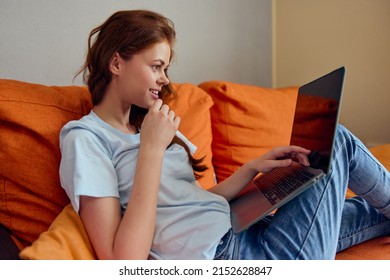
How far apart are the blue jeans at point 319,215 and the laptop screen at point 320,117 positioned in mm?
71

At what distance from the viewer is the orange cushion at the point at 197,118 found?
1.32 metres

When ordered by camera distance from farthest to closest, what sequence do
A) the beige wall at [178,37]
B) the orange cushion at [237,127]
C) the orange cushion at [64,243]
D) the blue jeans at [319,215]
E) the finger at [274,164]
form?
1. the orange cushion at [237,127]
2. the beige wall at [178,37]
3. the finger at [274,164]
4. the blue jeans at [319,215]
5. the orange cushion at [64,243]

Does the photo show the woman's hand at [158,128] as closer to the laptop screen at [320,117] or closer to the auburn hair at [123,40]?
the auburn hair at [123,40]

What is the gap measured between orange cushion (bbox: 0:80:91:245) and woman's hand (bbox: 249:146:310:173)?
448mm

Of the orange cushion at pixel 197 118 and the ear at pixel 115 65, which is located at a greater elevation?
the ear at pixel 115 65

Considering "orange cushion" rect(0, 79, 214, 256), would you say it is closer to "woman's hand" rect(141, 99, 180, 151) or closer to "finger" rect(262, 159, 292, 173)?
"woman's hand" rect(141, 99, 180, 151)

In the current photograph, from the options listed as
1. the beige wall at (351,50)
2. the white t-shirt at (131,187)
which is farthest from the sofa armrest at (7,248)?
the beige wall at (351,50)

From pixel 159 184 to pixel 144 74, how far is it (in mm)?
253

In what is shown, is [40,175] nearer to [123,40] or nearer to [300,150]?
[123,40]

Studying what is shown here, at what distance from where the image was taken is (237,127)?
4.87 ft

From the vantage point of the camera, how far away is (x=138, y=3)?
5.20 ft

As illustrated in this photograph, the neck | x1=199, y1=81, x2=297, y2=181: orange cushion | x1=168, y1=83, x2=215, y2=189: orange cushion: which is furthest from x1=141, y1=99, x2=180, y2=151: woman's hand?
x1=199, y1=81, x2=297, y2=181: orange cushion

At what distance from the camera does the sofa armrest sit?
2.67 ft

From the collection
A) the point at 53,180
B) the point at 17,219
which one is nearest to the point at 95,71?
the point at 53,180
